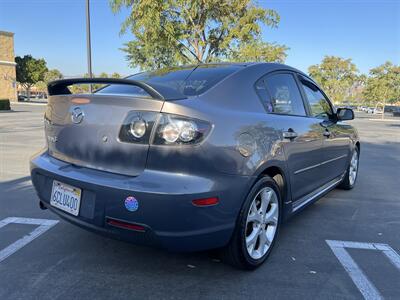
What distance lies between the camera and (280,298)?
247 cm

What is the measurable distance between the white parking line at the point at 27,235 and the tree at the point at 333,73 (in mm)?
37810

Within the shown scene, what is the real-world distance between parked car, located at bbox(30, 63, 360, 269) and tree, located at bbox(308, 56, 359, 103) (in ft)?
123

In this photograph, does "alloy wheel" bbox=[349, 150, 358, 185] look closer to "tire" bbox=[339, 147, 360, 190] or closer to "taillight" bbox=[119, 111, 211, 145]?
"tire" bbox=[339, 147, 360, 190]

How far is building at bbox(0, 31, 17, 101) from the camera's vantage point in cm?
4953

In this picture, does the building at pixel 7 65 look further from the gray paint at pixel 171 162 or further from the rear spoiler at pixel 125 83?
the gray paint at pixel 171 162

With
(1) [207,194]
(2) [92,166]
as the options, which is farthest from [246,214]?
(2) [92,166]

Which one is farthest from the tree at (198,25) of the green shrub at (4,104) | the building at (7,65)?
the building at (7,65)

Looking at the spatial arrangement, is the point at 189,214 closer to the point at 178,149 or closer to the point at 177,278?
the point at 178,149

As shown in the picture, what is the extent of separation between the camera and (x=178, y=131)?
2270 millimetres

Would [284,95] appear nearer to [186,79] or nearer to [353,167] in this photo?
[186,79]

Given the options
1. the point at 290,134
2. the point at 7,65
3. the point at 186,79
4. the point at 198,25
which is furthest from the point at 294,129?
the point at 7,65

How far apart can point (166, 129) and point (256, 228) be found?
1140 mm

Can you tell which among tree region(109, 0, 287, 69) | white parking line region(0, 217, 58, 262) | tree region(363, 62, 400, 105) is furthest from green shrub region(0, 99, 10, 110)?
tree region(363, 62, 400, 105)

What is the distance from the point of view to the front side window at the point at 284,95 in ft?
10.4
